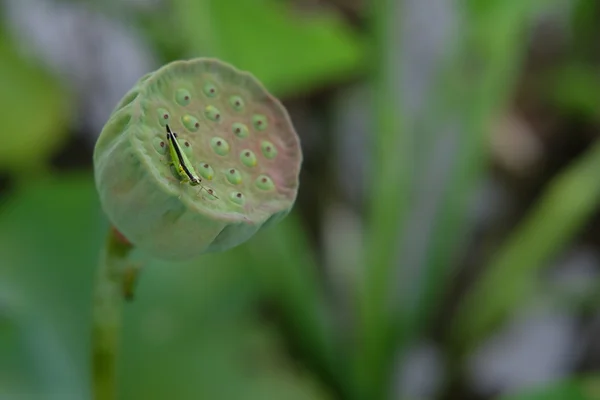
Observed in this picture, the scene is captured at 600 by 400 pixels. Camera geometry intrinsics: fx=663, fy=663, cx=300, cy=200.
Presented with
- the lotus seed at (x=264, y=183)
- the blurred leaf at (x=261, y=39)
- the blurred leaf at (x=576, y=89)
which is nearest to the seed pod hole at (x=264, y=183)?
the lotus seed at (x=264, y=183)

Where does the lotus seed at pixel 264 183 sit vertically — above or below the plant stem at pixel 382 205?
above

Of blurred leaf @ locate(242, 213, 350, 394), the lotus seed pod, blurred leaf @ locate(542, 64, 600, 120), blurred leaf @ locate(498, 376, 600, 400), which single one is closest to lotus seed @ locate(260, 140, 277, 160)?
the lotus seed pod

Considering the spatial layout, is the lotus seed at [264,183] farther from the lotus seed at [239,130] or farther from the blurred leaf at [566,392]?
the blurred leaf at [566,392]

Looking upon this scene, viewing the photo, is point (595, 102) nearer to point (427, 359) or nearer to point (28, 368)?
point (427, 359)

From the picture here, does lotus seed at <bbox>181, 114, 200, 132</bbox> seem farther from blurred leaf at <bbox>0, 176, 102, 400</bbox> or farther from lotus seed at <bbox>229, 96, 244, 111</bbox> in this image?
blurred leaf at <bbox>0, 176, 102, 400</bbox>

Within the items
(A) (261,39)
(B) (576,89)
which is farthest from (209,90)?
(B) (576,89)

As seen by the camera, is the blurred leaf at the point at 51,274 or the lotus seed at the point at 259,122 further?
the blurred leaf at the point at 51,274

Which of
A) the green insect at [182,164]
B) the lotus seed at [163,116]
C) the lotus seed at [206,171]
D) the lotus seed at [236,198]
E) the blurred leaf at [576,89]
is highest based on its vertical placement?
the lotus seed at [163,116]

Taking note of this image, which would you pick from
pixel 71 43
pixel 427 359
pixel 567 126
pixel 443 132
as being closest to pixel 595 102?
pixel 567 126
